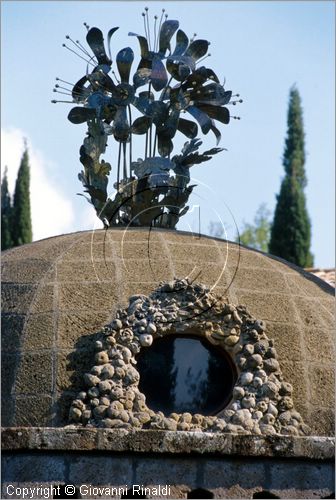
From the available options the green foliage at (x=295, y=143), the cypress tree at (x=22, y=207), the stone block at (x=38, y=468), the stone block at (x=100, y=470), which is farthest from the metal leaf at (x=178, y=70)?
the green foliage at (x=295, y=143)

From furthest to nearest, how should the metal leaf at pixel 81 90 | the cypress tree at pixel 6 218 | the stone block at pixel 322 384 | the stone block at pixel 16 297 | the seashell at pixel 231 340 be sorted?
the cypress tree at pixel 6 218 < the metal leaf at pixel 81 90 < the stone block at pixel 16 297 < the stone block at pixel 322 384 < the seashell at pixel 231 340

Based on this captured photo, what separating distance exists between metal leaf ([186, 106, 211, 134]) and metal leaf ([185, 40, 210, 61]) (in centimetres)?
63

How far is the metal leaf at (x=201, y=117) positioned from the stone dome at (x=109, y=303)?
1550 millimetres

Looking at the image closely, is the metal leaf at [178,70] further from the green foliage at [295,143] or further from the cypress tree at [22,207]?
the green foliage at [295,143]

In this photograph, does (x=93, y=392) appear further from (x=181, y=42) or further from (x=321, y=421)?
(x=181, y=42)

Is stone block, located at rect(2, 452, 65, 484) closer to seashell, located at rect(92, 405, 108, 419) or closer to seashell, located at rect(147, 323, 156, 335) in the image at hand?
seashell, located at rect(92, 405, 108, 419)

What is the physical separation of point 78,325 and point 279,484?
8.86ft

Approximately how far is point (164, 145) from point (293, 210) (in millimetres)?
27758

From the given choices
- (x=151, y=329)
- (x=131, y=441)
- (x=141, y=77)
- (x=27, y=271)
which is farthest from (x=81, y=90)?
(x=131, y=441)

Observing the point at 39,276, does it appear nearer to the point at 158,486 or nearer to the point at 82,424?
the point at 82,424

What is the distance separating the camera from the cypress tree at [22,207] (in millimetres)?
41156

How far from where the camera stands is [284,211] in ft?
149

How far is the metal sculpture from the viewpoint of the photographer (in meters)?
17.1

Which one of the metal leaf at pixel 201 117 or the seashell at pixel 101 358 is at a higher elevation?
the metal leaf at pixel 201 117
